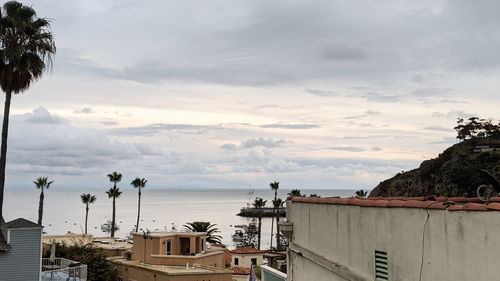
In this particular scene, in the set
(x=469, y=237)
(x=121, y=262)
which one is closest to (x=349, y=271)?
(x=469, y=237)

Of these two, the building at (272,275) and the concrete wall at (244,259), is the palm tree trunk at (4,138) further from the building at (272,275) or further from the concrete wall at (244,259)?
the concrete wall at (244,259)

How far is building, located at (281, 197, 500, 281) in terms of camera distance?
626cm

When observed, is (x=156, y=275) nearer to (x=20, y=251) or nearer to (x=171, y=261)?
(x=171, y=261)

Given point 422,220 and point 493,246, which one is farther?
point 422,220

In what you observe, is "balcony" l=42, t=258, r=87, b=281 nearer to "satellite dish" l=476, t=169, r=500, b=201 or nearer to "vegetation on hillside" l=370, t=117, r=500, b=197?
"satellite dish" l=476, t=169, r=500, b=201

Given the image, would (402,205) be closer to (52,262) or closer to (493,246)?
(493,246)

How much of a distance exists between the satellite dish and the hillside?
10424 centimetres

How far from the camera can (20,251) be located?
1025 inches

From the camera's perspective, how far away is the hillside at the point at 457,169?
4495 inches

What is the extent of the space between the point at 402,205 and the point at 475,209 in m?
1.69

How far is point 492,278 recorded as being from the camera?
6062 millimetres

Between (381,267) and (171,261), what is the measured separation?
36.3 m

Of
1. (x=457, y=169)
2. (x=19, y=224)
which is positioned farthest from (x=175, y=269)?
(x=457, y=169)

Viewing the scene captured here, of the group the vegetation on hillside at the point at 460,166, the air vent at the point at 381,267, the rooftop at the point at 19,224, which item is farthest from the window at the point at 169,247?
the vegetation on hillside at the point at 460,166
